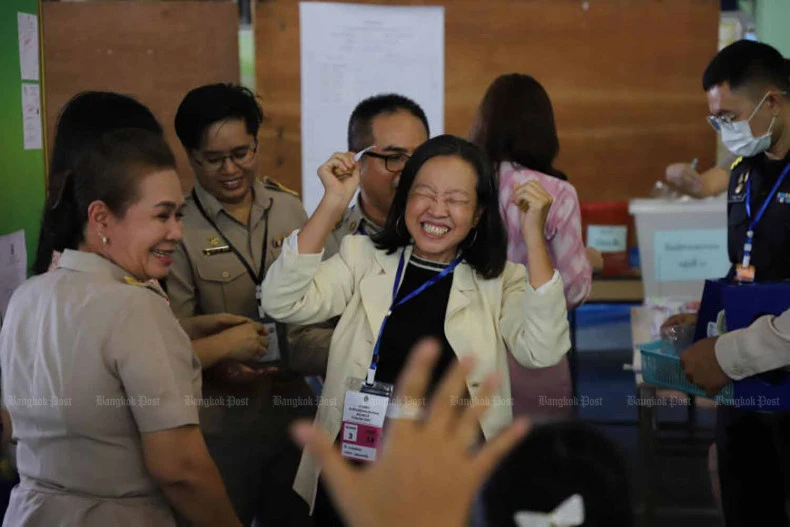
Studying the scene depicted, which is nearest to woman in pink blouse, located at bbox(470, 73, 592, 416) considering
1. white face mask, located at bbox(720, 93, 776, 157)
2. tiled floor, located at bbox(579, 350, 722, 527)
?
white face mask, located at bbox(720, 93, 776, 157)

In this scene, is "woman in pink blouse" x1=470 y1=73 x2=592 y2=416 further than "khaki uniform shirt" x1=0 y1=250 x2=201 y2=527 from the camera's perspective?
Yes

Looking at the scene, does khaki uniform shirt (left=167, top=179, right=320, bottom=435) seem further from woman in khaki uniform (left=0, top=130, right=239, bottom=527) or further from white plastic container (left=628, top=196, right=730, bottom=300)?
white plastic container (left=628, top=196, right=730, bottom=300)

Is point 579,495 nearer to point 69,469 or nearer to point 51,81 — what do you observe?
point 69,469

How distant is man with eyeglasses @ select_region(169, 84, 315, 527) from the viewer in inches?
98.0

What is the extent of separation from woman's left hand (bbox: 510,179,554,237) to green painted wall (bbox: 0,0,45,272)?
4.64 ft

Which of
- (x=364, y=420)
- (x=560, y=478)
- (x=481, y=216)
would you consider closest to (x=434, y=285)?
(x=481, y=216)

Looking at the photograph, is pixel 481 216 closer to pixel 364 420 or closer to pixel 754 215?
pixel 364 420

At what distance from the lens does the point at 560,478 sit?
4.42 feet

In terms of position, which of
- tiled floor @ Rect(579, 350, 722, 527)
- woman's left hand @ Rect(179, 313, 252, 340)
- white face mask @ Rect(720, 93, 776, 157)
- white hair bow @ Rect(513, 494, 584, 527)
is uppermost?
white face mask @ Rect(720, 93, 776, 157)

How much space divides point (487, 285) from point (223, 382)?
76cm

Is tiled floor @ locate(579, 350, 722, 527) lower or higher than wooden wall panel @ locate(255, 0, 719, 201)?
lower

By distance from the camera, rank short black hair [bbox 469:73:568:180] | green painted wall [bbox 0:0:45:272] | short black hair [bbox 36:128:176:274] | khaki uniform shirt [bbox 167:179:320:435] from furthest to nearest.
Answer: short black hair [bbox 469:73:568:180], green painted wall [bbox 0:0:45:272], khaki uniform shirt [bbox 167:179:320:435], short black hair [bbox 36:128:176:274]

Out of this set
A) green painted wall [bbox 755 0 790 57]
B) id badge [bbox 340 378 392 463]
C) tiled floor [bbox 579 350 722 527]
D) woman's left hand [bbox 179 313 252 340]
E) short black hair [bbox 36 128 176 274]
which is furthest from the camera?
green painted wall [bbox 755 0 790 57]

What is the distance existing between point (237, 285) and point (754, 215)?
149 cm
